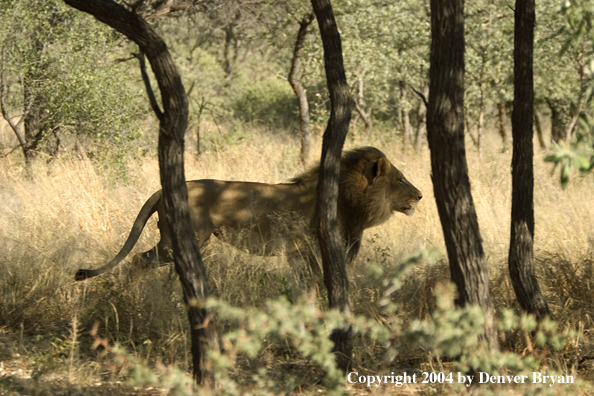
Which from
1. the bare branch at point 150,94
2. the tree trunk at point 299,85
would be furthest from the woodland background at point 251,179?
the bare branch at point 150,94

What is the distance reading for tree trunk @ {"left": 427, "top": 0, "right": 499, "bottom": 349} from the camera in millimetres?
3328

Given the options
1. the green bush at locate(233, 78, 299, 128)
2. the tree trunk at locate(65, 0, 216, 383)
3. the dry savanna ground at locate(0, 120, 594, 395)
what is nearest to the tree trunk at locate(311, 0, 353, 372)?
the dry savanna ground at locate(0, 120, 594, 395)

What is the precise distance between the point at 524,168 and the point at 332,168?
1275 mm

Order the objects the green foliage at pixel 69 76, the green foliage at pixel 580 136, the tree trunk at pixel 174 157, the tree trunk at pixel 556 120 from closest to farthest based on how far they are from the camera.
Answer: the green foliage at pixel 580 136 < the tree trunk at pixel 174 157 < the green foliage at pixel 69 76 < the tree trunk at pixel 556 120

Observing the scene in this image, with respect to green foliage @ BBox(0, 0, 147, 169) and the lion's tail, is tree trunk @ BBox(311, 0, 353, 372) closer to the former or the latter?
the lion's tail

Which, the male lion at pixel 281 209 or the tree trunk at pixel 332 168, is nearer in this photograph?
the tree trunk at pixel 332 168

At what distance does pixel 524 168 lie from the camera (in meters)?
4.40

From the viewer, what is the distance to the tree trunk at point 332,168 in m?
4.00

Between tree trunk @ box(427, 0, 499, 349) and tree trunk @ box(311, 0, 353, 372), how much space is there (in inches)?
30.7

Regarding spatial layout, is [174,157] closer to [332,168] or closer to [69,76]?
[332,168]

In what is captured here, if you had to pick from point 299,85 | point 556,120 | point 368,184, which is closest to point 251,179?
point 299,85

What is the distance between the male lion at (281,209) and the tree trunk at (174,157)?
→ 1769 millimetres

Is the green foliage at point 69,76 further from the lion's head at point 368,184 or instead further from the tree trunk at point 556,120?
the tree trunk at point 556,120

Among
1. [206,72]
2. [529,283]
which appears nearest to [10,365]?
[529,283]
